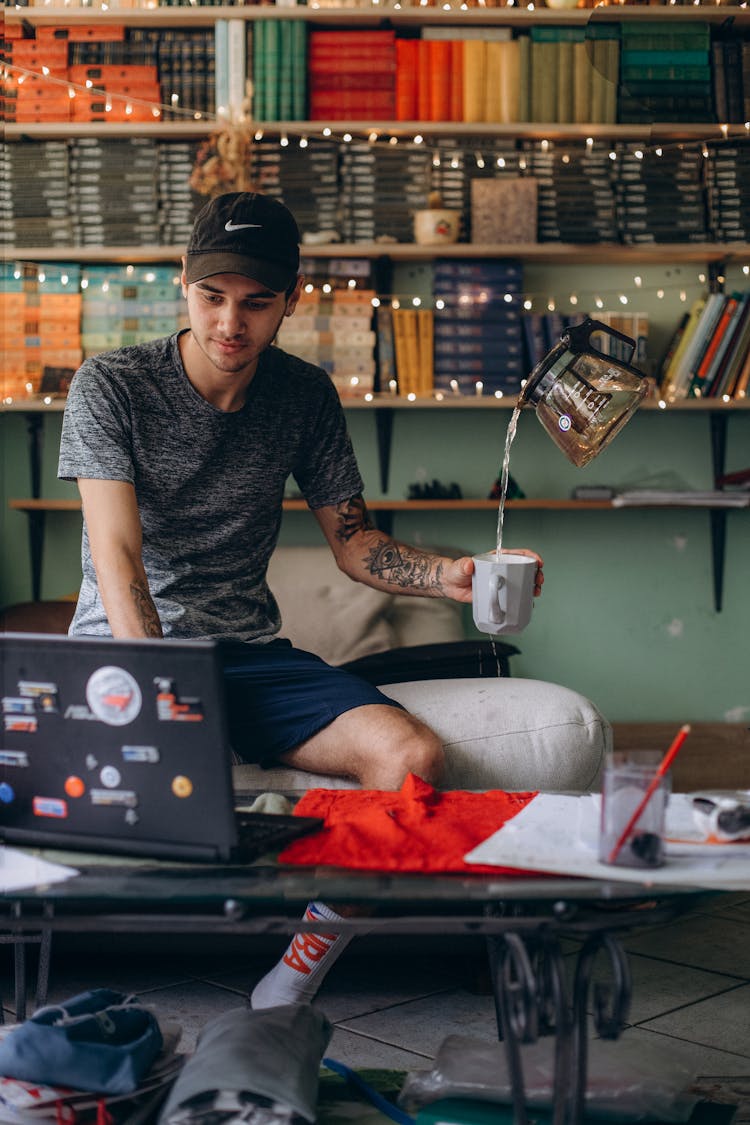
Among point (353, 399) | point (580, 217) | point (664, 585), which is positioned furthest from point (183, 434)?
point (664, 585)

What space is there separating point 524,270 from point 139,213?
121 cm

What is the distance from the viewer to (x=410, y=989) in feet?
7.86

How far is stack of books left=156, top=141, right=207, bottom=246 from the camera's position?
3.89m

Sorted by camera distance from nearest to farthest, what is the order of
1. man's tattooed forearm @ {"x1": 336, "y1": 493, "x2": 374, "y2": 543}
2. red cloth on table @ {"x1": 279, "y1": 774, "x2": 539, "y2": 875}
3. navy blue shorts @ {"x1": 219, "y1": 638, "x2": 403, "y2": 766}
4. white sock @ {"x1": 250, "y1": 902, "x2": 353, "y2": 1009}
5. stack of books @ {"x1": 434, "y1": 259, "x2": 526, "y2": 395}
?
red cloth on table @ {"x1": 279, "y1": 774, "x2": 539, "y2": 875} → white sock @ {"x1": 250, "y1": 902, "x2": 353, "y2": 1009} → navy blue shorts @ {"x1": 219, "y1": 638, "x2": 403, "y2": 766} → man's tattooed forearm @ {"x1": 336, "y1": 493, "x2": 374, "y2": 543} → stack of books @ {"x1": 434, "y1": 259, "x2": 526, "y2": 395}

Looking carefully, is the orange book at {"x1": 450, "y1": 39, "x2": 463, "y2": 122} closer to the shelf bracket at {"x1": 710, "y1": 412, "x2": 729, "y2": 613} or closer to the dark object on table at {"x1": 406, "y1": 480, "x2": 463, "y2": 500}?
the dark object on table at {"x1": 406, "y1": 480, "x2": 463, "y2": 500}

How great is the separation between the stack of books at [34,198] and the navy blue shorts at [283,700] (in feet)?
7.20

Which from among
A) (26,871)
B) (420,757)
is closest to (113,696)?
(26,871)

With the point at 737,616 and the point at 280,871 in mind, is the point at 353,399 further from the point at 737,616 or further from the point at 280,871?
the point at 280,871

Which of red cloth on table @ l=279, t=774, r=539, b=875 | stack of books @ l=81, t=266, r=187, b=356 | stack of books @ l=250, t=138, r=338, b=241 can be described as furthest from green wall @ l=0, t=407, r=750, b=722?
red cloth on table @ l=279, t=774, r=539, b=875

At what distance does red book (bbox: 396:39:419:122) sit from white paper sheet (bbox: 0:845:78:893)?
3.01m

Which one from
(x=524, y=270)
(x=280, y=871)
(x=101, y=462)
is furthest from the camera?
(x=524, y=270)

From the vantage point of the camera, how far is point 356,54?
12.8ft

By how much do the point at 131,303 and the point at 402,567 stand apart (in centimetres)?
194

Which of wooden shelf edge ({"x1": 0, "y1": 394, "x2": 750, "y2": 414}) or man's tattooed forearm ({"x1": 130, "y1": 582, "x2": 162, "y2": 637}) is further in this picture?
wooden shelf edge ({"x1": 0, "y1": 394, "x2": 750, "y2": 414})
